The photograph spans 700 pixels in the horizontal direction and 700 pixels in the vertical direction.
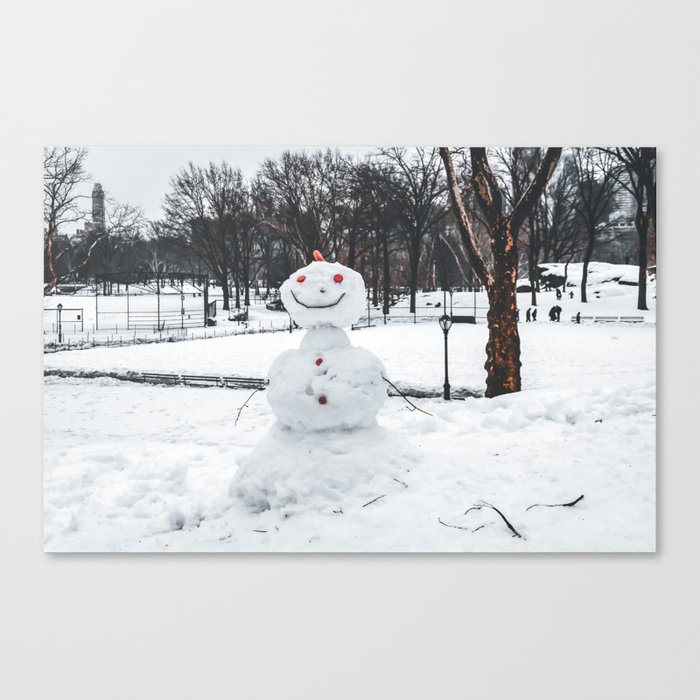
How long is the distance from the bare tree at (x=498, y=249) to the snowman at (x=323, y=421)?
495mm

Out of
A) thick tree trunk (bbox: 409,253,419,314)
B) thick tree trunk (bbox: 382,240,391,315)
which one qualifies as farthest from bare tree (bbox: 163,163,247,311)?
thick tree trunk (bbox: 409,253,419,314)

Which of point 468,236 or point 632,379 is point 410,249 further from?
point 632,379

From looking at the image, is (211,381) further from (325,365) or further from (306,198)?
(306,198)

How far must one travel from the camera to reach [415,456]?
209 centimetres

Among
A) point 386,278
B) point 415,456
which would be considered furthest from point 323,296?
point 415,456

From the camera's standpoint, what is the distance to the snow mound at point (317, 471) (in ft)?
6.53

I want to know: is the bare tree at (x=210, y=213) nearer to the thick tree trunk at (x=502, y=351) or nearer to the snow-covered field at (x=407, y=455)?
the snow-covered field at (x=407, y=455)

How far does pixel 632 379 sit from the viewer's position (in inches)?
83.0

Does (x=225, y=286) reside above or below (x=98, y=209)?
below

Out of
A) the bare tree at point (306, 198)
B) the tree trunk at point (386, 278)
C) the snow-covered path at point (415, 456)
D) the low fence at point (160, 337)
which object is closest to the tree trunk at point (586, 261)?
the snow-covered path at point (415, 456)

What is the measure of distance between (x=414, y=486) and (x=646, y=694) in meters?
1.15

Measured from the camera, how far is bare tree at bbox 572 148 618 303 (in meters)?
2.12
